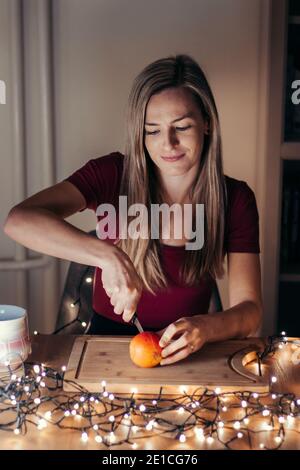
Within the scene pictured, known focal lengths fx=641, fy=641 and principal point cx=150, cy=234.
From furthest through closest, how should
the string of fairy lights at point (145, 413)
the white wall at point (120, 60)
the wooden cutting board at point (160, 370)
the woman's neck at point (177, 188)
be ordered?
the white wall at point (120, 60)
the woman's neck at point (177, 188)
the wooden cutting board at point (160, 370)
the string of fairy lights at point (145, 413)

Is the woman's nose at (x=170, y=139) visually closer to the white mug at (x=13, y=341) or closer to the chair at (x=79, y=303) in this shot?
the chair at (x=79, y=303)

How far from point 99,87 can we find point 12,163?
13.7 inches

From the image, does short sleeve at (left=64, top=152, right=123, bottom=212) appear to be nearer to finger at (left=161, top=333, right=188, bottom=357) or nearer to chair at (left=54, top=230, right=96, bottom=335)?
chair at (left=54, top=230, right=96, bottom=335)

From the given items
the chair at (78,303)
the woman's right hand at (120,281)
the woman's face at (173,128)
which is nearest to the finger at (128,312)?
the woman's right hand at (120,281)

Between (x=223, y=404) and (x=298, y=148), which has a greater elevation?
(x=298, y=148)

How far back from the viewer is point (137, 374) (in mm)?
1019

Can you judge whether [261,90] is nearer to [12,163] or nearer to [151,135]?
[151,135]

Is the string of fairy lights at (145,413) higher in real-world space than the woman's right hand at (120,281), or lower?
lower

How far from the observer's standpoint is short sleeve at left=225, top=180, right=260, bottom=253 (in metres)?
1.45

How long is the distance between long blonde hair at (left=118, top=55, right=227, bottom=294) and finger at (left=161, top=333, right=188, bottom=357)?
38 centimetres

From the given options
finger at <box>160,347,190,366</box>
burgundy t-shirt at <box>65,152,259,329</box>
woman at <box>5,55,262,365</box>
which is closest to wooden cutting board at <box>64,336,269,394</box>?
finger at <box>160,347,190,366</box>

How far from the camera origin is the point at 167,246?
146 centimetres

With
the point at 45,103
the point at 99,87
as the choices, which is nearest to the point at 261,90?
the point at 99,87

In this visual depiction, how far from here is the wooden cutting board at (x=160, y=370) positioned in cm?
98
